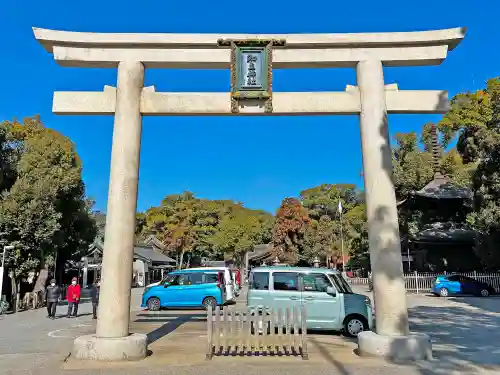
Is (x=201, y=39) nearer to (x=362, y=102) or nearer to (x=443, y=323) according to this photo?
(x=362, y=102)

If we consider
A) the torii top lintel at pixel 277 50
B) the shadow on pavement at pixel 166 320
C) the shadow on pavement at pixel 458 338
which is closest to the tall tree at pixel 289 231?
the shadow on pavement at pixel 458 338

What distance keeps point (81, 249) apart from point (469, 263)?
27.0 meters

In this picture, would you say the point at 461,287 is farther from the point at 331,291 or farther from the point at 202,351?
the point at 202,351

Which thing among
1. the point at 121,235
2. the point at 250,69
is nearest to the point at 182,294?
the point at 121,235

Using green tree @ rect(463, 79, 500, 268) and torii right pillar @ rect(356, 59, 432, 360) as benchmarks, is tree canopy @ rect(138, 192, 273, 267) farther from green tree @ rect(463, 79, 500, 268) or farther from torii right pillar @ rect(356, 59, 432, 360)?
torii right pillar @ rect(356, 59, 432, 360)

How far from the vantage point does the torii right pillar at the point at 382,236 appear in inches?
293

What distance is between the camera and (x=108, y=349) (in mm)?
7309

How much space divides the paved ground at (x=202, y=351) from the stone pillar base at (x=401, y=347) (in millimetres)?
233

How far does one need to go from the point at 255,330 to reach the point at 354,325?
13.7 feet

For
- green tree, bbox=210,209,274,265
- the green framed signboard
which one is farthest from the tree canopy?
the green framed signboard

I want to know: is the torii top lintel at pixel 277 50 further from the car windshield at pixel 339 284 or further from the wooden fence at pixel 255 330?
the car windshield at pixel 339 284

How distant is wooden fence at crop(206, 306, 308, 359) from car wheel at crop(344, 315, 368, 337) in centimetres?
333

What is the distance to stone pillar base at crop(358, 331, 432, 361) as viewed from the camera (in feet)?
23.9

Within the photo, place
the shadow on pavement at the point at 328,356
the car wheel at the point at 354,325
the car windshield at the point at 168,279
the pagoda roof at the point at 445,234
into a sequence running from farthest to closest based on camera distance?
the pagoda roof at the point at 445,234 → the car windshield at the point at 168,279 → the car wheel at the point at 354,325 → the shadow on pavement at the point at 328,356
